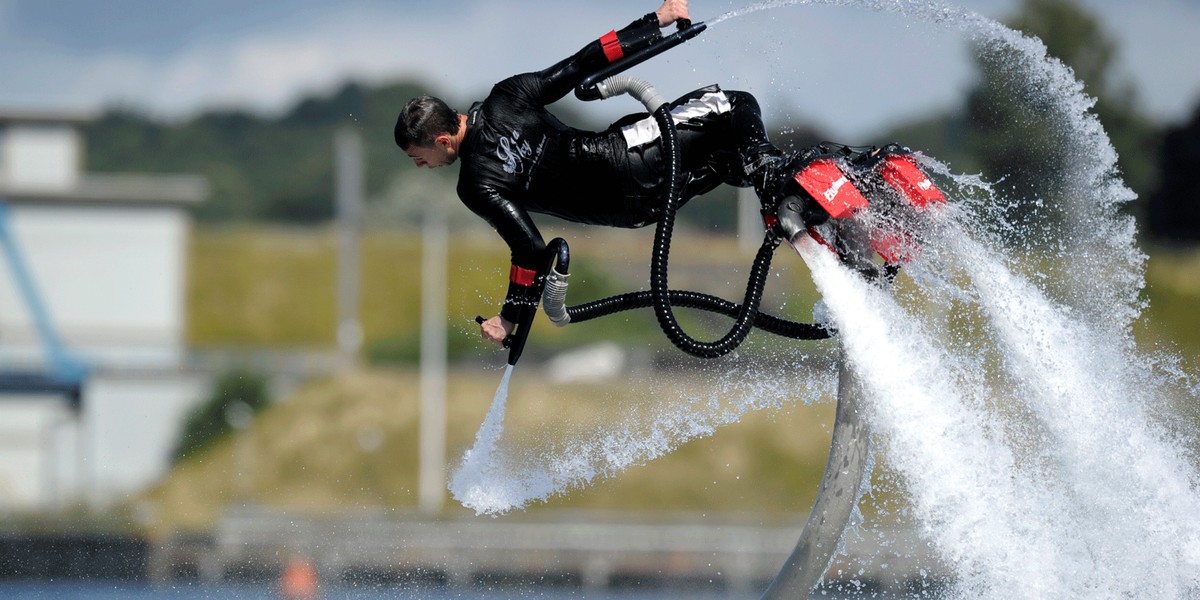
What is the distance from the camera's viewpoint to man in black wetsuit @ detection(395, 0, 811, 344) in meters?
8.37

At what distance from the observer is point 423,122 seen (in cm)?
826

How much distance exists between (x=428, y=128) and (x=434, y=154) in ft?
Result: 0.64

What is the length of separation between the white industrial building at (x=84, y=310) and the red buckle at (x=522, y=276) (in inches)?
1147

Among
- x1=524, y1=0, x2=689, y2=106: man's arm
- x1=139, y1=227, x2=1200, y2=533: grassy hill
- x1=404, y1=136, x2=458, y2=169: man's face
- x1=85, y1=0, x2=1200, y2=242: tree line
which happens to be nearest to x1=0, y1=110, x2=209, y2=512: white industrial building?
x1=139, y1=227, x2=1200, y2=533: grassy hill

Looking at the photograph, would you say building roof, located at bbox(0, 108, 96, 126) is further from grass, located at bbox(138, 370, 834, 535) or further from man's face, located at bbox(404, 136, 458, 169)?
man's face, located at bbox(404, 136, 458, 169)

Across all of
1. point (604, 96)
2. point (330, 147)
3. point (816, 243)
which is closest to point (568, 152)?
point (604, 96)

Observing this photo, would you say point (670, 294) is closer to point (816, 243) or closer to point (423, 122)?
point (816, 243)

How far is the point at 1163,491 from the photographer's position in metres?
8.88

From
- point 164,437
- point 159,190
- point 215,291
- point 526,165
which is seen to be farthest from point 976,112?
point 215,291

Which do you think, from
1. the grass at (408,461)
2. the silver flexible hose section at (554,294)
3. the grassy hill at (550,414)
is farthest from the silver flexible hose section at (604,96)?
the grass at (408,461)

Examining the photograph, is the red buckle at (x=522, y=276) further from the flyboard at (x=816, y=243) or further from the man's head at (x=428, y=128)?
the man's head at (x=428, y=128)

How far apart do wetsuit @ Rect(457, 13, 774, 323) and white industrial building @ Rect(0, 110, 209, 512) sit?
2913cm

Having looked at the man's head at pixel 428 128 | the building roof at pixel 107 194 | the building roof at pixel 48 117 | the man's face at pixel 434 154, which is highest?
the building roof at pixel 48 117

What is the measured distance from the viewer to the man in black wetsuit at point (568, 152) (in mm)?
8367
